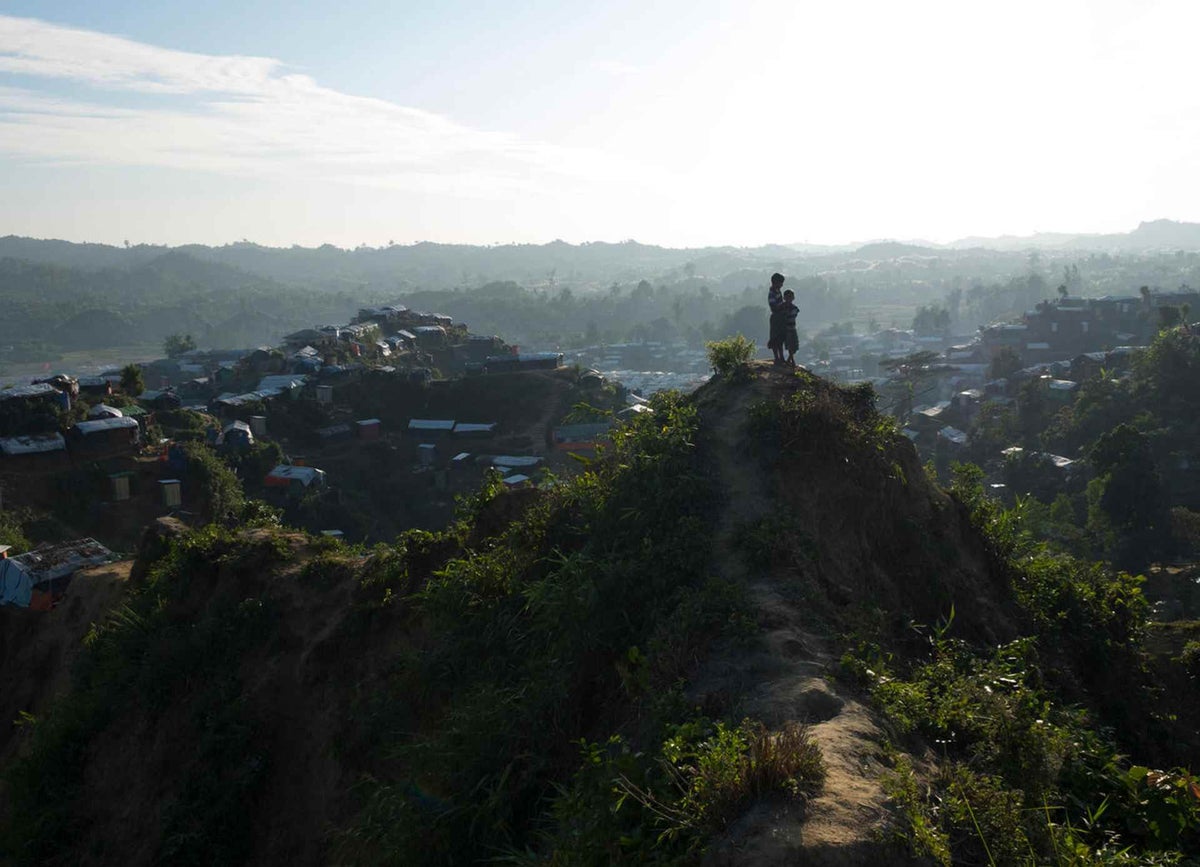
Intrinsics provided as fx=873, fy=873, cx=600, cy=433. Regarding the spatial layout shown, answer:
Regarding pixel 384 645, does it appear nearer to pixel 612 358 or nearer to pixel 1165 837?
pixel 1165 837

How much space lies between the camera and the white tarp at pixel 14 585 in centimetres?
1544

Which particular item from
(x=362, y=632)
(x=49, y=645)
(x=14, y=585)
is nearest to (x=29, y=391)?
(x=14, y=585)

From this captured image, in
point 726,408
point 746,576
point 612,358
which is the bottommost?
point 612,358

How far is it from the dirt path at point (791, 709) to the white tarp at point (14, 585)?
14.1 metres

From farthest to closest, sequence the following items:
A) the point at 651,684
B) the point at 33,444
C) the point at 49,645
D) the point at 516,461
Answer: the point at 516,461 → the point at 33,444 → the point at 49,645 → the point at 651,684

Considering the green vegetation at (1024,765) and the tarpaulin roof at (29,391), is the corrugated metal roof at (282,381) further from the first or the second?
the green vegetation at (1024,765)

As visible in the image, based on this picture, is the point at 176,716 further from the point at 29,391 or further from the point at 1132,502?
the point at 29,391

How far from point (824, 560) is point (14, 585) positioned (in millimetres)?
15746

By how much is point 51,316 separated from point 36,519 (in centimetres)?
8752

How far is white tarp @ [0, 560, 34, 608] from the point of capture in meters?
15.4

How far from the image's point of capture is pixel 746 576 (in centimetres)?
582

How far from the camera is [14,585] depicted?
1595 centimetres

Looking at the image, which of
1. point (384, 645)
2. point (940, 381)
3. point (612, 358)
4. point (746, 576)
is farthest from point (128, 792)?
point (612, 358)

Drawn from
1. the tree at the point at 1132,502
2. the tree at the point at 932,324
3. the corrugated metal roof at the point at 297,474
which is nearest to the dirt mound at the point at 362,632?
the tree at the point at 1132,502
